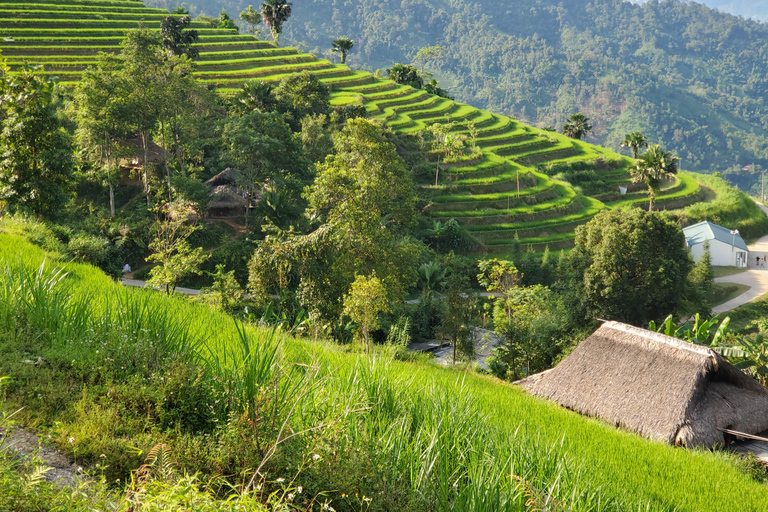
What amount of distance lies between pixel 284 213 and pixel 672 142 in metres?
166

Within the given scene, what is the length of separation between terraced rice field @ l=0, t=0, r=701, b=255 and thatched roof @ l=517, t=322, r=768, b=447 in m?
25.1

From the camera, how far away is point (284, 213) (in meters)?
29.6

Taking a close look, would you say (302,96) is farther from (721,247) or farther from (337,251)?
(721,247)

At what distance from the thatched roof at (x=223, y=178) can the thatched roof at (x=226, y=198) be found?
18.8 inches

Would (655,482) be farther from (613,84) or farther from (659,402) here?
(613,84)

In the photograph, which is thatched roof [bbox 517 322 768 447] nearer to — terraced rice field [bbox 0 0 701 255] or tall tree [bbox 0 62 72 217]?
tall tree [bbox 0 62 72 217]

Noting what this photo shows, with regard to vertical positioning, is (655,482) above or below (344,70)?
below

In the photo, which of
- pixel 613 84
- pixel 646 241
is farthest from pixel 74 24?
pixel 613 84

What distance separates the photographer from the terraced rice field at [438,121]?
44.2m

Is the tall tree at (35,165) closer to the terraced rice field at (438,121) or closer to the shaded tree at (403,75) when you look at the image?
the terraced rice field at (438,121)

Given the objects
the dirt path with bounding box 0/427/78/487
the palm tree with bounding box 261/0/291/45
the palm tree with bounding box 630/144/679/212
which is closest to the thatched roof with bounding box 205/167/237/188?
the palm tree with bounding box 630/144/679/212

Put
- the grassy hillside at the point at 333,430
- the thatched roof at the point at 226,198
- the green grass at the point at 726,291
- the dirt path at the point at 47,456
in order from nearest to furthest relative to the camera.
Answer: the dirt path at the point at 47,456, the grassy hillside at the point at 333,430, the thatched roof at the point at 226,198, the green grass at the point at 726,291

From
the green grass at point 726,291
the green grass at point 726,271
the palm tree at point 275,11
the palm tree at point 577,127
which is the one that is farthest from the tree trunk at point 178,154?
the palm tree at point 577,127

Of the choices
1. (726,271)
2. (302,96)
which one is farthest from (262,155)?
(726,271)
